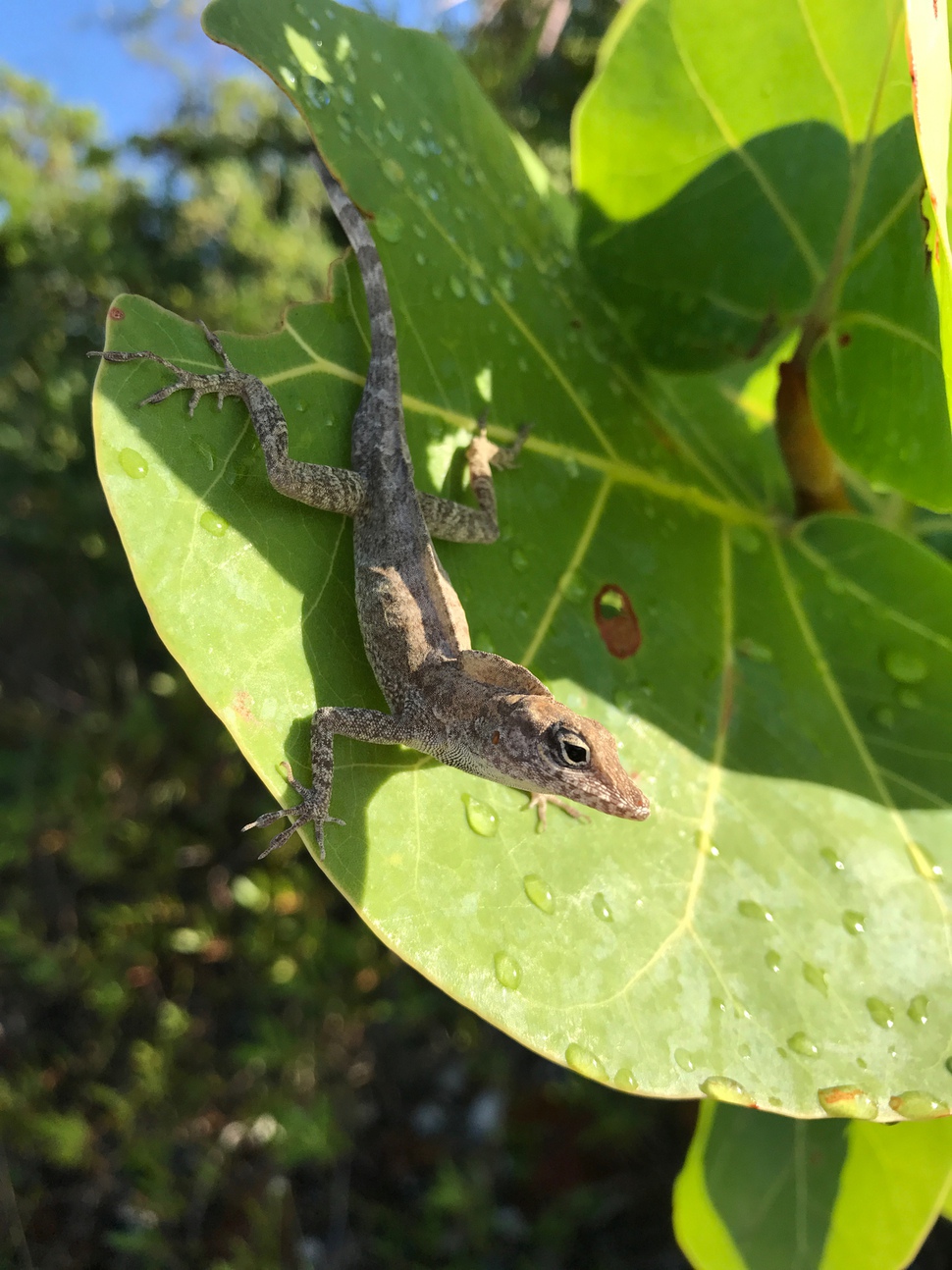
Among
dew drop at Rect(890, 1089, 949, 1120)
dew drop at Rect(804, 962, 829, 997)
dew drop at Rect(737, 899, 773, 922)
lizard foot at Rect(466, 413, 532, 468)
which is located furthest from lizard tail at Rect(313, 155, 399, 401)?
dew drop at Rect(890, 1089, 949, 1120)

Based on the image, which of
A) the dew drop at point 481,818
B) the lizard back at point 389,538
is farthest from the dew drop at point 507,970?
the lizard back at point 389,538

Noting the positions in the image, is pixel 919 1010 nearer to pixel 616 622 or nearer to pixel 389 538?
pixel 616 622

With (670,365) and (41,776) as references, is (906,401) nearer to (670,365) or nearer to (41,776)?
(670,365)

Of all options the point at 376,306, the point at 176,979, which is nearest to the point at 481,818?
the point at 376,306

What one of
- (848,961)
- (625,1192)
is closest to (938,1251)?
(625,1192)

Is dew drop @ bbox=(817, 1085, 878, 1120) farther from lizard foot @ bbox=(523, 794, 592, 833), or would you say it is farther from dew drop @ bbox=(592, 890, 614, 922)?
lizard foot @ bbox=(523, 794, 592, 833)

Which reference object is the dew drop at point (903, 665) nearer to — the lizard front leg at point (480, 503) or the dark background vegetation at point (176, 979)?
the lizard front leg at point (480, 503)
